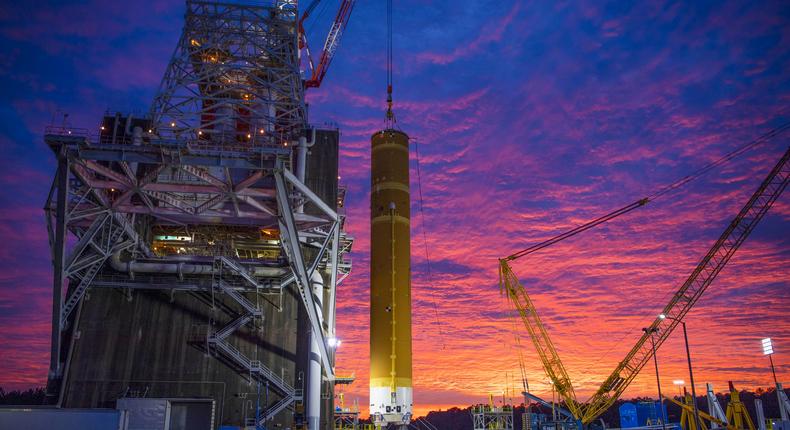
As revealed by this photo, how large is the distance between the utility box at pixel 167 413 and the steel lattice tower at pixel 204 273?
1.04 meters

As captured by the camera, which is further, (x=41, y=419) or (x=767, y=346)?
(x=767, y=346)

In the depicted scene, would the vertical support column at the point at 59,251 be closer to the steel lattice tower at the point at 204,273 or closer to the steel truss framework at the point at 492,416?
the steel lattice tower at the point at 204,273

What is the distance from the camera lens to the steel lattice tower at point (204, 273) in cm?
4506

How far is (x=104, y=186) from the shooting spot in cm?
4400

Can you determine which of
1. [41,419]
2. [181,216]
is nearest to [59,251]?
[181,216]

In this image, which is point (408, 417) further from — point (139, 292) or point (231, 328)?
point (139, 292)

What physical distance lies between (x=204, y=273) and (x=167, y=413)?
1159 cm

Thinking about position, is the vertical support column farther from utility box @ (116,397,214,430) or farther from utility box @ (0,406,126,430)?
utility box @ (0,406,126,430)

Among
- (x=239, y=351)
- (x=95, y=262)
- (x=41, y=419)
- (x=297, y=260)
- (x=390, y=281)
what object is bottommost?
(x=41, y=419)

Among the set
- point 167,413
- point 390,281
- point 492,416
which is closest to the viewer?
point 167,413

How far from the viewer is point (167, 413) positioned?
44.7 metres

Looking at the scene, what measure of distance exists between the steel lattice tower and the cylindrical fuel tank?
13.1 ft

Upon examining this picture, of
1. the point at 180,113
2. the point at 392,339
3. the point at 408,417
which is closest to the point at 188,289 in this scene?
the point at 180,113

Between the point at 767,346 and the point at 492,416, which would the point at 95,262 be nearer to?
the point at 492,416
